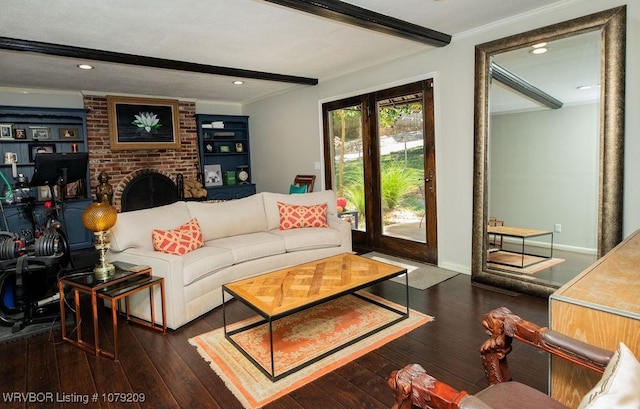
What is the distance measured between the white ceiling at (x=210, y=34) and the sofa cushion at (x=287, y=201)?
A: 160 centimetres

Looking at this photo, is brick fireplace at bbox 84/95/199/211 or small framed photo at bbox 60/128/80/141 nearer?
small framed photo at bbox 60/128/80/141

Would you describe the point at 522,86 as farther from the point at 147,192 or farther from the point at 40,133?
the point at 40,133

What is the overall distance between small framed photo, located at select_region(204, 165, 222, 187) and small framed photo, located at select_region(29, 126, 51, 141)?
244 centimetres

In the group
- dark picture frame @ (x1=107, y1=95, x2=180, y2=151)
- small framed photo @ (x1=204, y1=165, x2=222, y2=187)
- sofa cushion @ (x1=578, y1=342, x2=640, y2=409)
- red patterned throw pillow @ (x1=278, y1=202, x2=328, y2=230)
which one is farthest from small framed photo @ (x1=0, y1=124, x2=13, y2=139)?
sofa cushion @ (x1=578, y1=342, x2=640, y2=409)

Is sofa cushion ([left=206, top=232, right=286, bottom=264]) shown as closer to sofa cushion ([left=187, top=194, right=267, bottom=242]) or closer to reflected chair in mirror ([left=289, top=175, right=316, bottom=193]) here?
sofa cushion ([left=187, top=194, right=267, bottom=242])

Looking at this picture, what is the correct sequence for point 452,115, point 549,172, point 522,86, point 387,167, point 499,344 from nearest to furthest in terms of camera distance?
point 499,344 → point 549,172 → point 522,86 → point 452,115 → point 387,167

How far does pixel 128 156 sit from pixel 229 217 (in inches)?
127

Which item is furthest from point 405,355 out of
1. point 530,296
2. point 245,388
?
point 530,296

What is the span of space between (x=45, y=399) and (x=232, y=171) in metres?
5.60

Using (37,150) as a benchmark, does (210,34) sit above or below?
above

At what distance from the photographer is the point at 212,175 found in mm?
7211

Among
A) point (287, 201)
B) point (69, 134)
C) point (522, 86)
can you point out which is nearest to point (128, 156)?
point (69, 134)

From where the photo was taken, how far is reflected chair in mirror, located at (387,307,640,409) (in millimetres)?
879

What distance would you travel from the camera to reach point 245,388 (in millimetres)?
2109
